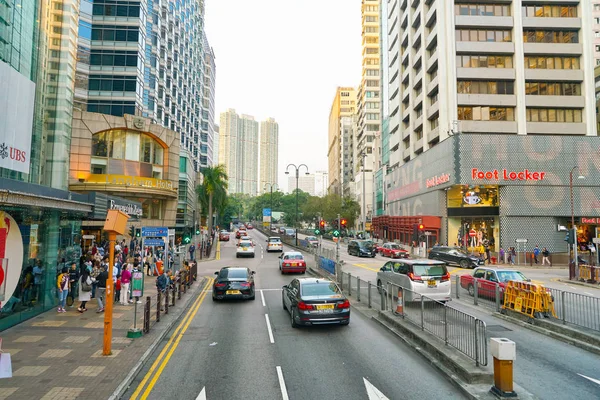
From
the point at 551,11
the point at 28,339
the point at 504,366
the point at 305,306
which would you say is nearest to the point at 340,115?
the point at 551,11

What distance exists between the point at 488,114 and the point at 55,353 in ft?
157

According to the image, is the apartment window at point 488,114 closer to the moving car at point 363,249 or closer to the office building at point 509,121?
the office building at point 509,121

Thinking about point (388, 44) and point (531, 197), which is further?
point (388, 44)

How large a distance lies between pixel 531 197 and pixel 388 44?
46878 millimetres

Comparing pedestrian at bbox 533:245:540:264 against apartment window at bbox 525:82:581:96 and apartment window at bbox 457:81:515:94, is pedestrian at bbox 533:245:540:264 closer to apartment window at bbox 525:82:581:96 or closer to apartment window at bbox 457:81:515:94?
apartment window at bbox 457:81:515:94

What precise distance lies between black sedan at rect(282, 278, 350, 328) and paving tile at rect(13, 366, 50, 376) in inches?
269

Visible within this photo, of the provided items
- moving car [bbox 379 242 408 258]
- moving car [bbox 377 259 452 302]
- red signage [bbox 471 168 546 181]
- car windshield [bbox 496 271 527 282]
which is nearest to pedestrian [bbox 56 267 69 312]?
moving car [bbox 377 259 452 302]

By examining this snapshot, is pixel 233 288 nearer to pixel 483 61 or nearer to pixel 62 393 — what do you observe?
pixel 62 393

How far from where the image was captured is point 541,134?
4419cm

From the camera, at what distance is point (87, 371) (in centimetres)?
867

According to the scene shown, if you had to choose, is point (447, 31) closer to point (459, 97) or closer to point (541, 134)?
point (459, 97)

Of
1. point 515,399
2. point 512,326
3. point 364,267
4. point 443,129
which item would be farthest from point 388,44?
point 515,399

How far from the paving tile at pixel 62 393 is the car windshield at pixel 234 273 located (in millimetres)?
10641

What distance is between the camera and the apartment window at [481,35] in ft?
152
